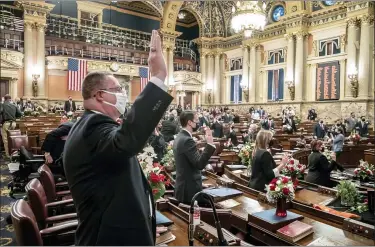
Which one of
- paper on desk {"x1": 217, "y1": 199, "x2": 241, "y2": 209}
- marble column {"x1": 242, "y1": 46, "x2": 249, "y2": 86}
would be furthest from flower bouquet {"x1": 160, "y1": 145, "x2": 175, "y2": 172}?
marble column {"x1": 242, "y1": 46, "x2": 249, "y2": 86}

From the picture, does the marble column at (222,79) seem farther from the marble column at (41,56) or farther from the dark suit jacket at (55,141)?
the dark suit jacket at (55,141)

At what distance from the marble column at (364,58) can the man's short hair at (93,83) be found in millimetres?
16617

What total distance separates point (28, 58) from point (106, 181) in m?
18.2

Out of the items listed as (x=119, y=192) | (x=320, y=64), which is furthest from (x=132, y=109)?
(x=320, y=64)

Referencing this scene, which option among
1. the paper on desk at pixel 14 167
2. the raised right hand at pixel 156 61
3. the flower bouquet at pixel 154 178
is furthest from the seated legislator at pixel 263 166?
the paper on desk at pixel 14 167

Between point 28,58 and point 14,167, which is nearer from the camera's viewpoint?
point 14,167

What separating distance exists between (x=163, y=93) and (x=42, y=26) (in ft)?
62.1

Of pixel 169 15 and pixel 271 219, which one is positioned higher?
pixel 169 15

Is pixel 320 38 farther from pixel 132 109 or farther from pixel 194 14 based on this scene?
pixel 132 109

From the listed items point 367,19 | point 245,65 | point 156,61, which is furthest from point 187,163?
point 245,65

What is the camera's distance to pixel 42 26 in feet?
56.7

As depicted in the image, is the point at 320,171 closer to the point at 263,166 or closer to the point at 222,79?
the point at 263,166

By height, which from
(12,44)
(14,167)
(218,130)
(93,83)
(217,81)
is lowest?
(14,167)

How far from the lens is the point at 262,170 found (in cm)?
386
